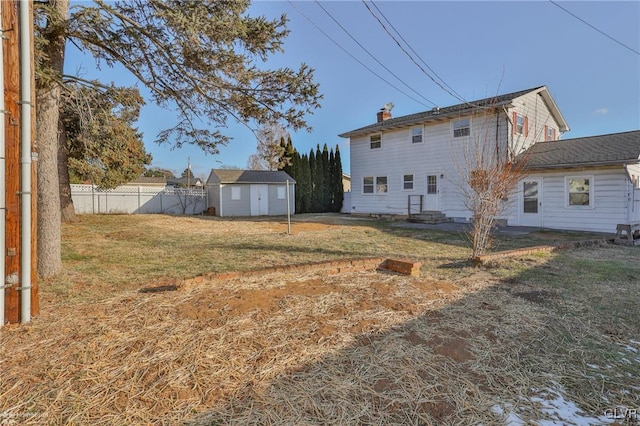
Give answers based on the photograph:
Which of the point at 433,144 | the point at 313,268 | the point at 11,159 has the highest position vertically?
the point at 433,144

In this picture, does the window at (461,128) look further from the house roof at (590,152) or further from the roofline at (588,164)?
the roofline at (588,164)

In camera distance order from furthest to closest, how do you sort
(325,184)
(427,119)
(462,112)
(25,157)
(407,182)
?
1. (325,184)
2. (407,182)
3. (427,119)
4. (462,112)
5. (25,157)

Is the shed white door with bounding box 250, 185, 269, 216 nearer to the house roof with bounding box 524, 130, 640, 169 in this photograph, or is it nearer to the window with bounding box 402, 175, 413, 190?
the window with bounding box 402, 175, 413, 190

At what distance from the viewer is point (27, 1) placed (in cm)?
327

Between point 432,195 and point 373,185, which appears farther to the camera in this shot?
point 373,185

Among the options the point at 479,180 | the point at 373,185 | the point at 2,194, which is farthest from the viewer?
the point at 373,185

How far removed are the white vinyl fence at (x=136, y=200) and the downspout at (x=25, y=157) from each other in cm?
1872

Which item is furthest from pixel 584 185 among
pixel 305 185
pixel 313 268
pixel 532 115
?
pixel 305 185

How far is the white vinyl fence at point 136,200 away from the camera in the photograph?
19.5 meters

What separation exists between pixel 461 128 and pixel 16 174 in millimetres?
15407

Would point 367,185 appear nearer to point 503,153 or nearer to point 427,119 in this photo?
point 427,119

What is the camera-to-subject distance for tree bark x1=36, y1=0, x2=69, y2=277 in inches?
178

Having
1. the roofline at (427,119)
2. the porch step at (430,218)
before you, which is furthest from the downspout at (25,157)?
the porch step at (430,218)

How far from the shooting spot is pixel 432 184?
53.5 ft
